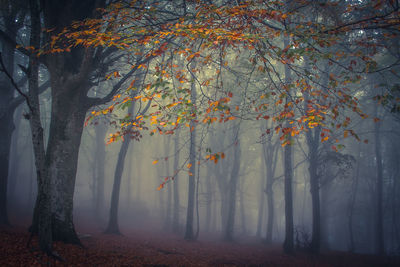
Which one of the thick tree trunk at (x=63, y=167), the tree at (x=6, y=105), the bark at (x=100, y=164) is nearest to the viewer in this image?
the thick tree trunk at (x=63, y=167)

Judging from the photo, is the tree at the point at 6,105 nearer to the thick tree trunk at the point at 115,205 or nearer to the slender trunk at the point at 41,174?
the thick tree trunk at the point at 115,205

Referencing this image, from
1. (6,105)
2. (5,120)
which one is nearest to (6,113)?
(5,120)

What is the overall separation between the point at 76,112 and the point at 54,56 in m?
1.81

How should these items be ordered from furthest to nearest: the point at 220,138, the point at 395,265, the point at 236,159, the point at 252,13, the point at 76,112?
the point at 220,138 → the point at 236,159 → the point at 395,265 → the point at 76,112 → the point at 252,13

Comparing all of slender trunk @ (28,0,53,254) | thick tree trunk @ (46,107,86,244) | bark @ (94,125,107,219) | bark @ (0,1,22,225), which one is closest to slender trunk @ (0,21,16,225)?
bark @ (0,1,22,225)

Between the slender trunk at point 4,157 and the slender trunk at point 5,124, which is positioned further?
the slender trunk at point 5,124

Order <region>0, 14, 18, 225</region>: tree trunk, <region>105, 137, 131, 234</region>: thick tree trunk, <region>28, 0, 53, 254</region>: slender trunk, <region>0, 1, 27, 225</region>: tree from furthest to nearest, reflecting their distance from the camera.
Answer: <region>105, 137, 131, 234</region>: thick tree trunk < <region>0, 14, 18, 225</region>: tree trunk < <region>0, 1, 27, 225</region>: tree < <region>28, 0, 53, 254</region>: slender trunk

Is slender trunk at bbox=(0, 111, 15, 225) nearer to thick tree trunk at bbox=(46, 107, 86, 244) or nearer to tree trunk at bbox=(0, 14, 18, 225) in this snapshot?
tree trunk at bbox=(0, 14, 18, 225)

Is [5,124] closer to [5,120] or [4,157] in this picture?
[5,120]

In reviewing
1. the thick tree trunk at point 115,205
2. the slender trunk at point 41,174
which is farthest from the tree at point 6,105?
the slender trunk at point 41,174

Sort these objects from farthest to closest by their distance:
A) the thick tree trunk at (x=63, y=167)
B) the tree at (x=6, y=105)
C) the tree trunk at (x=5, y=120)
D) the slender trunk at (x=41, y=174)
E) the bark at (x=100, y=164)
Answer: the bark at (x=100, y=164) → the tree trunk at (x=5, y=120) → the tree at (x=6, y=105) → the thick tree trunk at (x=63, y=167) → the slender trunk at (x=41, y=174)

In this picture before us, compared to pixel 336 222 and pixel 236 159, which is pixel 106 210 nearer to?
pixel 236 159

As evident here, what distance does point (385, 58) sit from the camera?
50.5 ft

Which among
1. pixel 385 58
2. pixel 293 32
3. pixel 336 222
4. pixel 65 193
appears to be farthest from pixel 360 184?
pixel 65 193
